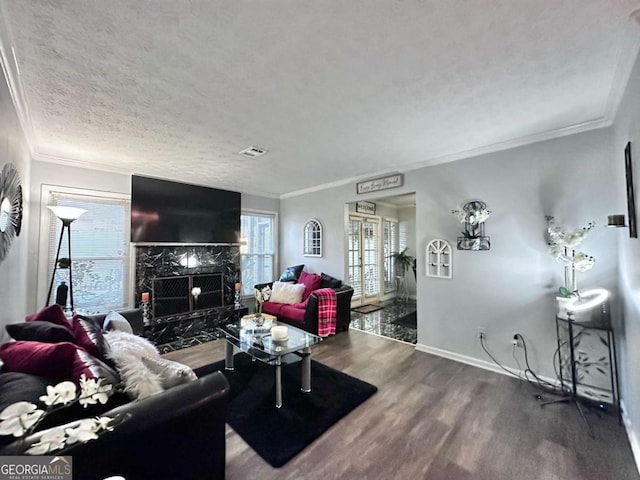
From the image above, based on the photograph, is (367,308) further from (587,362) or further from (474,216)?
(587,362)

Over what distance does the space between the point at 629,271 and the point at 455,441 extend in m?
1.77

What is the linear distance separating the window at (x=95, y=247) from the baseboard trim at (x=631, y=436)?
17.8 ft

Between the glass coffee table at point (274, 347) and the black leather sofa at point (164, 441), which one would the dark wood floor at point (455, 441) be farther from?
the glass coffee table at point (274, 347)

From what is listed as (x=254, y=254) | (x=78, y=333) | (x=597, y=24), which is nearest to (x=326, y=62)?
(x=597, y=24)

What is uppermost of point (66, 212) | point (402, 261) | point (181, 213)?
point (181, 213)

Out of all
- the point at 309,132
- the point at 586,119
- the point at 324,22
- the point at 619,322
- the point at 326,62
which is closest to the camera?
the point at 324,22

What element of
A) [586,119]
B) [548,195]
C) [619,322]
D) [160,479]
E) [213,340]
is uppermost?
[586,119]

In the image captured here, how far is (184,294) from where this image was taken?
4.38 metres

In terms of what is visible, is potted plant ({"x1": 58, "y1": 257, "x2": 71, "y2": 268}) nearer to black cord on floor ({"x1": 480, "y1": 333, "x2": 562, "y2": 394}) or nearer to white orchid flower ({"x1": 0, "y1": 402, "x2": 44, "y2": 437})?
white orchid flower ({"x1": 0, "y1": 402, "x2": 44, "y2": 437})

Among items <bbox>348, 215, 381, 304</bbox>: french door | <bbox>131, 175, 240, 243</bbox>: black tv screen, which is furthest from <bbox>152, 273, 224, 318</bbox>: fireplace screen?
<bbox>348, 215, 381, 304</bbox>: french door

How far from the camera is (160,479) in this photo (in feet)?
3.97

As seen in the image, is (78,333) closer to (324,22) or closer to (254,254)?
(324,22)

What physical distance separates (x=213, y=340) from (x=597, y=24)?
4.80 meters

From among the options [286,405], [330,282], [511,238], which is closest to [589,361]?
[511,238]
